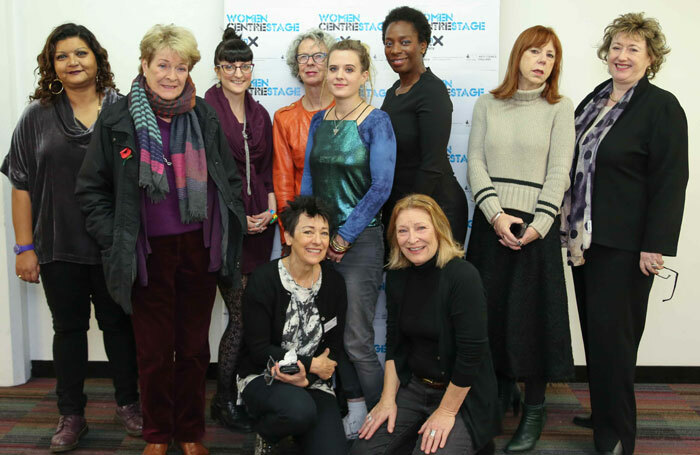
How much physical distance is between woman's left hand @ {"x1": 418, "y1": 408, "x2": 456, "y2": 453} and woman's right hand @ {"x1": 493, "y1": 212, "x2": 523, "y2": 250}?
707 millimetres

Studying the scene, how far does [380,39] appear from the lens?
296 cm

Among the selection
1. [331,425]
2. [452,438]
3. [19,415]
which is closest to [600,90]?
[452,438]

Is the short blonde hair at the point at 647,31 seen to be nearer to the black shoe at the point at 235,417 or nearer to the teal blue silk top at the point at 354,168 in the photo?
the teal blue silk top at the point at 354,168

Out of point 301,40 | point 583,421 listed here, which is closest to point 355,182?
point 301,40

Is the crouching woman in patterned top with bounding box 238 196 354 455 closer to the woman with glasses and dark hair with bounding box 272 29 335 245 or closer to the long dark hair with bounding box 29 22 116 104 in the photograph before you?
the woman with glasses and dark hair with bounding box 272 29 335 245

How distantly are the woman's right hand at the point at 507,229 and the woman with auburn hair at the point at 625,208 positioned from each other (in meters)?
0.25

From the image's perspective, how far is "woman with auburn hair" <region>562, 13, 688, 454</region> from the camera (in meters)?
2.18

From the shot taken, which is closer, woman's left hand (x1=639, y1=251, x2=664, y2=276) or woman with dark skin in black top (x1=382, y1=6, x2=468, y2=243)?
woman's left hand (x1=639, y1=251, x2=664, y2=276)

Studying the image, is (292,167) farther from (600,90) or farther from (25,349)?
(25,349)

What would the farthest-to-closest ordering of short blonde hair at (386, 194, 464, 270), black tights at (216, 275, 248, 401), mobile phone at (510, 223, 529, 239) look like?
black tights at (216, 275, 248, 401), mobile phone at (510, 223, 529, 239), short blonde hair at (386, 194, 464, 270)

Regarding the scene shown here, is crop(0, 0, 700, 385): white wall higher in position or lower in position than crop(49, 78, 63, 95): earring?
higher

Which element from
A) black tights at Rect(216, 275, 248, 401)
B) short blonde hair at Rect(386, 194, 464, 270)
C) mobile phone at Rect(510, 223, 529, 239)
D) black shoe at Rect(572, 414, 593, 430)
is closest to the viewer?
short blonde hair at Rect(386, 194, 464, 270)

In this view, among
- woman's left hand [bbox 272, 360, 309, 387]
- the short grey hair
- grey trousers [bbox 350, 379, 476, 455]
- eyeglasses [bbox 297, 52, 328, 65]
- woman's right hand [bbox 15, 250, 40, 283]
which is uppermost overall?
the short grey hair

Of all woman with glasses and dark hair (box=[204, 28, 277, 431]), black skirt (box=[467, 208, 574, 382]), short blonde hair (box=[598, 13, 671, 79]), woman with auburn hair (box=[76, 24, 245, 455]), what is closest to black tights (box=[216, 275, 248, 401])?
woman with glasses and dark hair (box=[204, 28, 277, 431])
